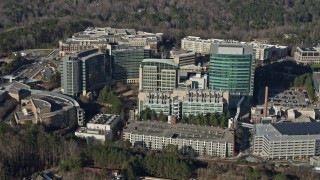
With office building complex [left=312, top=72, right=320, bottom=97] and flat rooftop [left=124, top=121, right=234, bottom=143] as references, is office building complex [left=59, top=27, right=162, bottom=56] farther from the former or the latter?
office building complex [left=312, top=72, right=320, bottom=97]

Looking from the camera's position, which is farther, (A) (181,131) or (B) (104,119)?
(B) (104,119)

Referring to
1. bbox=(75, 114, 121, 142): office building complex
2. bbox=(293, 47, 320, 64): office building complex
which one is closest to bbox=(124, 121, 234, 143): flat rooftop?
bbox=(75, 114, 121, 142): office building complex

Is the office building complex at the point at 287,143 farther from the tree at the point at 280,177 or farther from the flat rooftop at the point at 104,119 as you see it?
the flat rooftop at the point at 104,119

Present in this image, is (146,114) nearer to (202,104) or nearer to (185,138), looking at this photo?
(202,104)

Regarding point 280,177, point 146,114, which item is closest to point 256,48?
point 146,114

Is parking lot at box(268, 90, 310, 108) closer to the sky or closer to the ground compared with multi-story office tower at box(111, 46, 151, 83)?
closer to the ground

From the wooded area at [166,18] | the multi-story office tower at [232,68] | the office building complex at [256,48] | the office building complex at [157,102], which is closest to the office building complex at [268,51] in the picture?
the office building complex at [256,48]

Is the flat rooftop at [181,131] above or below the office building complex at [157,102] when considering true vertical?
below
